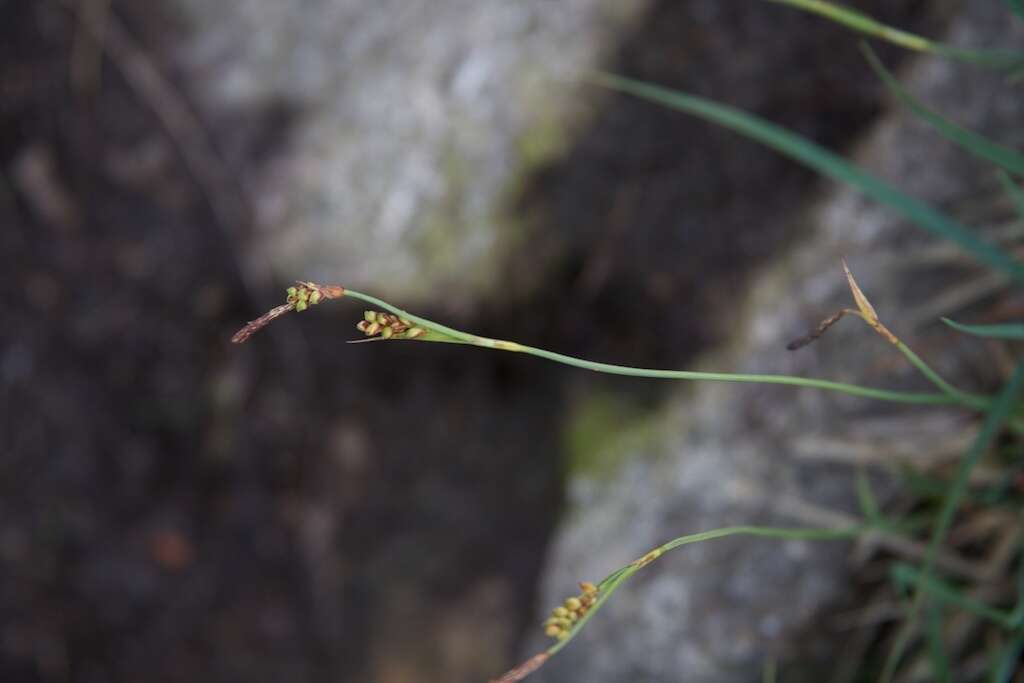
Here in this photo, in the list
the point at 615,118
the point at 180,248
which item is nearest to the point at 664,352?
the point at 615,118

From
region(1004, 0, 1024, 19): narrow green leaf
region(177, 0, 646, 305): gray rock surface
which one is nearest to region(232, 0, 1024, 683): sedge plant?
region(1004, 0, 1024, 19): narrow green leaf

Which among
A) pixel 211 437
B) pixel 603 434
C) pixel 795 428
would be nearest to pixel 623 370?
pixel 795 428

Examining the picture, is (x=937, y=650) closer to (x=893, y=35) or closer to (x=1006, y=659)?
(x=1006, y=659)

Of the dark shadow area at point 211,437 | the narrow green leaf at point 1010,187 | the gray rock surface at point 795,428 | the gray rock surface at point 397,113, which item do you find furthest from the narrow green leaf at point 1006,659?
the gray rock surface at point 397,113

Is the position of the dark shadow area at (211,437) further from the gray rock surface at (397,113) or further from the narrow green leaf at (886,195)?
the narrow green leaf at (886,195)

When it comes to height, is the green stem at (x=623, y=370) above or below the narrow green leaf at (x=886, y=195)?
below

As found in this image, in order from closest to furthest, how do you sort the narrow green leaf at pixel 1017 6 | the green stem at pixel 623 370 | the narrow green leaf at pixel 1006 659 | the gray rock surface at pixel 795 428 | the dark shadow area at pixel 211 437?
the green stem at pixel 623 370 < the narrow green leaf at pixel 1017 6 < the narrow green leaf at pixel 1006 659 < the gray rock surface at pixel 795 428 < the dark shadow area at pixel 211 437

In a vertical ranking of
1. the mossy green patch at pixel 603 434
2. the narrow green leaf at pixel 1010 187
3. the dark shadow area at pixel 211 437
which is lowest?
the narrow green leaf at pixel 1010 187
